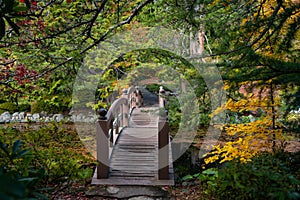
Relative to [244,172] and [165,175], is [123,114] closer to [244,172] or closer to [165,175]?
[165,175]

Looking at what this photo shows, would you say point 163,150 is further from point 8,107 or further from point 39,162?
point 8,107

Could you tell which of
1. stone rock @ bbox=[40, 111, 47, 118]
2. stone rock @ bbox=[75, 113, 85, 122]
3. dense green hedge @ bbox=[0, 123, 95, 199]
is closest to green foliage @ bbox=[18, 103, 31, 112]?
stone rock @ bbox=[40, 111, 47, 118]

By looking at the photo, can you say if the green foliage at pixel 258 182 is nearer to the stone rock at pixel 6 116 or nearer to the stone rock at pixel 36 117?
the stone rock at pixel 36 117

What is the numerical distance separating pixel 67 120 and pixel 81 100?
42.2 inches

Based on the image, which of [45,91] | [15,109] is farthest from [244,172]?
[15,109]

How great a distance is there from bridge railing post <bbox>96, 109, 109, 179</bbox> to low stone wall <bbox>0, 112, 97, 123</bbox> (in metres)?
5.49

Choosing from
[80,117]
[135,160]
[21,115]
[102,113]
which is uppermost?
[102,113]

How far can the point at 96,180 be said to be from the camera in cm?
410

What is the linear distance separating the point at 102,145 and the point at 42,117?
6343mm

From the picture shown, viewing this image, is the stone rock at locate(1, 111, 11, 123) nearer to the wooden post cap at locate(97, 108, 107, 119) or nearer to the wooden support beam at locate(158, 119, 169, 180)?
the wooden post cap at locate(97, 108, 107, 119)

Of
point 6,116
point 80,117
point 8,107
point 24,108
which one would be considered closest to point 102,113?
point 80,117

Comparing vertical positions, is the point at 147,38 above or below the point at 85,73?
above

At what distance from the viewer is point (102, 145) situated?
4152 mm

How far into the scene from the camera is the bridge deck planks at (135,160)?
409cm
